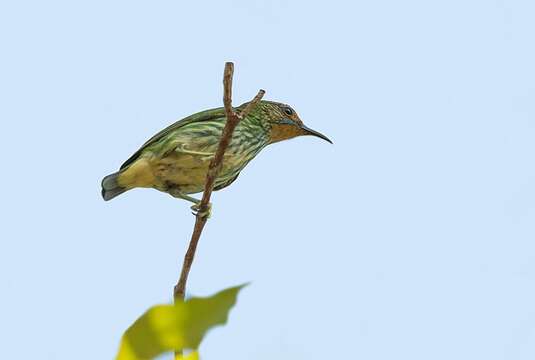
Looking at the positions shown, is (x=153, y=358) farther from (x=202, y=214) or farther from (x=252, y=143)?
(x=252, y=143)

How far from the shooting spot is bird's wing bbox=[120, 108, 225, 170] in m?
6.36

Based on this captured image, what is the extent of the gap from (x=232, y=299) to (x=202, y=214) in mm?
2702

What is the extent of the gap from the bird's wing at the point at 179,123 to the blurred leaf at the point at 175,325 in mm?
5347

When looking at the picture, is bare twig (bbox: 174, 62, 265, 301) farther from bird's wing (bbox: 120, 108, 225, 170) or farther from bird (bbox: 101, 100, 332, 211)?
bird's wing (bbox: 120, 108, 225, 170)

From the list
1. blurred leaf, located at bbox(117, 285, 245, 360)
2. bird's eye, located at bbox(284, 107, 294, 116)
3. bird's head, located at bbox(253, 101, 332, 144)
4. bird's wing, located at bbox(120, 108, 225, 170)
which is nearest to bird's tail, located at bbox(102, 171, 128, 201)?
bird's wing, located at bbox(120, 108, 225, 170)

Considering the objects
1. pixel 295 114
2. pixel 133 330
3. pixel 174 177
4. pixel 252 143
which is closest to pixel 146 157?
pixel 174 177

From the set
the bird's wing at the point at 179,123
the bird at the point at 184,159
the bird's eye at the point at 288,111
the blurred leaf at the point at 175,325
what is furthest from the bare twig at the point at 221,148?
the bird's eye at the point at 288,111

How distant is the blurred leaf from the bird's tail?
5275 mm

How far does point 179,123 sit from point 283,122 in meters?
1.25

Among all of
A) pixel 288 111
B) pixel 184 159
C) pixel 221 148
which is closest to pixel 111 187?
pixel 184 159

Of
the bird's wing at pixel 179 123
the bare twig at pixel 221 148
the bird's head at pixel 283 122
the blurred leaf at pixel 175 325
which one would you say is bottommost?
the blurred leaf at pixel 175 325

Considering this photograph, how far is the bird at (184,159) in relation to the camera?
6156mm

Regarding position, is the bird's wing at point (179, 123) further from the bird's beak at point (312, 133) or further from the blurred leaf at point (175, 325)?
the blurred leaf at point (175, 325)

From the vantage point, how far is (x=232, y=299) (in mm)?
A: 988
